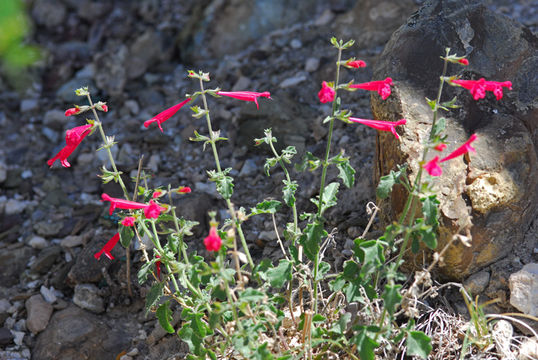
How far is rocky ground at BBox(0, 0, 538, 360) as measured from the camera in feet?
9.64

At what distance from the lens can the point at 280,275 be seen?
1989 mm

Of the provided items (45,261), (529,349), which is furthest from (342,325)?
(45,261)

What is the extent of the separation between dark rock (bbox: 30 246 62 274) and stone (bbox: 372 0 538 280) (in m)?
1.80

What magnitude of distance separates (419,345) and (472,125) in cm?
105

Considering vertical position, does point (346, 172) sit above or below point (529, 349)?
above

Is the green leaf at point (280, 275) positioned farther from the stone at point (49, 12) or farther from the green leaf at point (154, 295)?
the stone at point (49, 12)

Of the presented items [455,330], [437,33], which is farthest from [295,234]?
[437,33]

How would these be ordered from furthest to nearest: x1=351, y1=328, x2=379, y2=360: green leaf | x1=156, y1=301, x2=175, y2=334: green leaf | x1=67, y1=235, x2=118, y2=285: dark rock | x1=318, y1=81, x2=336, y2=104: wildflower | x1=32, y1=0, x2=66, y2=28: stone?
x1=32, y1=0, x2=66, y2=28: stone < x1=67, y1=235, x2=118, y2=285: dark rock < x1=156, y1=301, x2=175, y2=334: green leaf < x1=351, y1=328, x2=379, y2=360: green leaf < x1=318, y1=81, x2=336, y2=104: wildflower

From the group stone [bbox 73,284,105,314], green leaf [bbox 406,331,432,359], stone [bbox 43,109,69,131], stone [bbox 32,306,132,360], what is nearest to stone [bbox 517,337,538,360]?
green leaf [bbox 406,331,432,359]

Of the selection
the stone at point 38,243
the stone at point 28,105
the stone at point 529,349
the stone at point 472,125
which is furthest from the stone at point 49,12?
the stone at point 529,349

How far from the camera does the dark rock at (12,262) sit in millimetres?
3211

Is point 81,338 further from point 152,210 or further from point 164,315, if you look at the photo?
point 152,210

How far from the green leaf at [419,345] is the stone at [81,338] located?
1.44 metres

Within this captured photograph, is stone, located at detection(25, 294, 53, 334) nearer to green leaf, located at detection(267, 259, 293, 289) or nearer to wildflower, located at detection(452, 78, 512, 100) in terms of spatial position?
green leaf, located at detection(267, 259, 293, 289)
